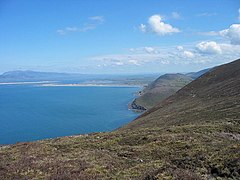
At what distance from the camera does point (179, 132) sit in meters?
29.0

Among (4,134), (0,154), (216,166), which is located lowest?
(4,134)

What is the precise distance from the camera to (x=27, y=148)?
26.9 meters

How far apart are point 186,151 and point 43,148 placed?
541 inches

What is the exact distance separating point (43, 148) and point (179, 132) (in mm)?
14108

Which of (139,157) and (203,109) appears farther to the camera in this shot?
(203,109)

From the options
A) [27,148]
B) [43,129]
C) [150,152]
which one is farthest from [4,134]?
[150,152]

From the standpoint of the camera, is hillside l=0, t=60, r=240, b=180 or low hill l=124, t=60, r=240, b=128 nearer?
hillside l=0, t=60, r=240, b=180

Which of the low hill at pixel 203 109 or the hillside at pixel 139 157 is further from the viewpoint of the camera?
the low hill at pixel 203 109

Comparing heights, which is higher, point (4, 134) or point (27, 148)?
point (27, 148)

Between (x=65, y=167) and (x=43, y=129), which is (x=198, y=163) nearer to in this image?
(x=65, y=167)

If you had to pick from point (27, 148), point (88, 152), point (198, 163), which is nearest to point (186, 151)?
point (198, 163)

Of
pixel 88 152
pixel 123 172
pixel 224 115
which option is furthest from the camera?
pixel 224 115

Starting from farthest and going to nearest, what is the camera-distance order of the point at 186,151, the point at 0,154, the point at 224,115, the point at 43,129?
1. the point at 43,129
2. the point at 224,115
3. the point at 0,154
4. the point at 186,151

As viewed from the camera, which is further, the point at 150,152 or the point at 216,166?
the point at 150,152
